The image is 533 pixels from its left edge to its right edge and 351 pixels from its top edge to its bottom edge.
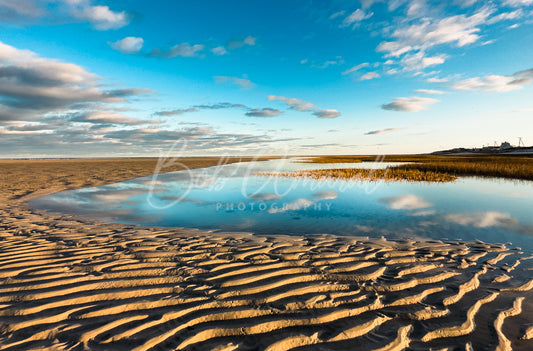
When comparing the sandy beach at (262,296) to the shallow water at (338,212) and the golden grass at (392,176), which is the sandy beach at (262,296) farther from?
the golden grass at (392,176)

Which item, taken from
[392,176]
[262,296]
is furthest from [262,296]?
[392,176]

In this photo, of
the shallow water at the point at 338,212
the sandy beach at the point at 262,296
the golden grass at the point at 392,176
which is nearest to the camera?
the sandy beach at the point at 262,296

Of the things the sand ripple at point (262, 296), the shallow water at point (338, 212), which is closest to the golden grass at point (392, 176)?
the shallow water at point (338, 212)

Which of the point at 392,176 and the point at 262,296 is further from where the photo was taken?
the point at 392,176

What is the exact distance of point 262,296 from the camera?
13.6ft

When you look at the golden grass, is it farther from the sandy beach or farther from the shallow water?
the sandy beach

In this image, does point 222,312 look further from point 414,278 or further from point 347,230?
point 347,230

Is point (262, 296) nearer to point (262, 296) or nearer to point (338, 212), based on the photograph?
point (262, 296)

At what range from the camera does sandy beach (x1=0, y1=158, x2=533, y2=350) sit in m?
3.21

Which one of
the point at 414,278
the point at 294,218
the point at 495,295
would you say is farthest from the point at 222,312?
the point at 294,218

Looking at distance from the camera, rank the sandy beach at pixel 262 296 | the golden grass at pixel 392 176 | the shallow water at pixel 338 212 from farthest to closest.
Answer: the golden grass at pixel 392 176
the shallow water at pixel 338 212
the sandy beach at pixel 262 296

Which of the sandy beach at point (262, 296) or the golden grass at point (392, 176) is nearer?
the sandy beach at point (262, 296)

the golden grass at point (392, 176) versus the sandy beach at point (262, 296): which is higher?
the golden grass at point (392, 176)

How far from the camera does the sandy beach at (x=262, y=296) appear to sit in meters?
3.21
